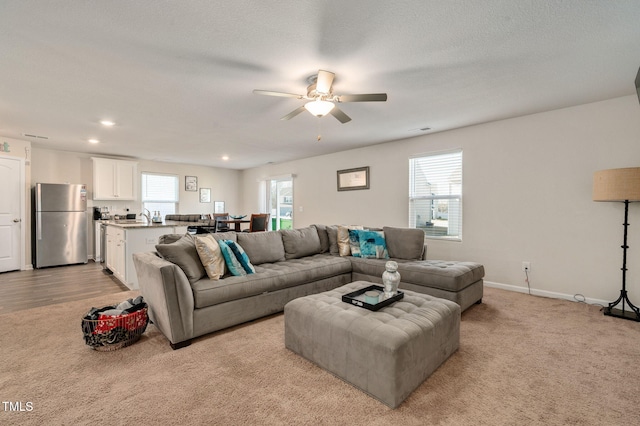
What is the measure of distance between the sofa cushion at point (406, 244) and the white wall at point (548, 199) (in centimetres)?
109

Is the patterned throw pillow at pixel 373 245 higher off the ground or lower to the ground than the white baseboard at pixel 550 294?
higher

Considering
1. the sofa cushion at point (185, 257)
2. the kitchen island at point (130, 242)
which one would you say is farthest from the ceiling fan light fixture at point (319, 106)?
the kitchen island at point (130, 242)

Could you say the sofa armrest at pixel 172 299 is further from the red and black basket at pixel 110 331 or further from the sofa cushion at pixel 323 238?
the sofa cushion at pixel 323 238

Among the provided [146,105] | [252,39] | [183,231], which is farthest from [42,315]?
[252,39]

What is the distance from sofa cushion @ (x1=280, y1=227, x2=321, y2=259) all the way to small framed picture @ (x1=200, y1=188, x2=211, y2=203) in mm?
5300

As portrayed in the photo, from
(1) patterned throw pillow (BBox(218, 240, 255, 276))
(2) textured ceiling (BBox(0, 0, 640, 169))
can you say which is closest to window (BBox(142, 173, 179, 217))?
(2) textured ceiling (BBox(0, 0, 640, 169))

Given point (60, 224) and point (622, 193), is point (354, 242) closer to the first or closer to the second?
point (622, 193)

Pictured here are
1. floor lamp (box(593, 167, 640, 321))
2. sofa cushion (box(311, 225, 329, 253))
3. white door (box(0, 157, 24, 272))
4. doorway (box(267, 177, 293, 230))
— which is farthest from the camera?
doorway (box(267, 177, 293, 230))

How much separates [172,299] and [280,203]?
6.05m

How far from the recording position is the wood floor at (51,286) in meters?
3.53

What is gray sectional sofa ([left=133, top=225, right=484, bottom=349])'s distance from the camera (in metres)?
2.39

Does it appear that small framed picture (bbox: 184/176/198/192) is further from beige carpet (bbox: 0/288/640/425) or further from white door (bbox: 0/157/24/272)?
beige carpet (bbox: 0/288/640/425)

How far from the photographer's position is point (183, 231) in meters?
4.65

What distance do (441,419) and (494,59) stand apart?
Answer: 2.64 metres
